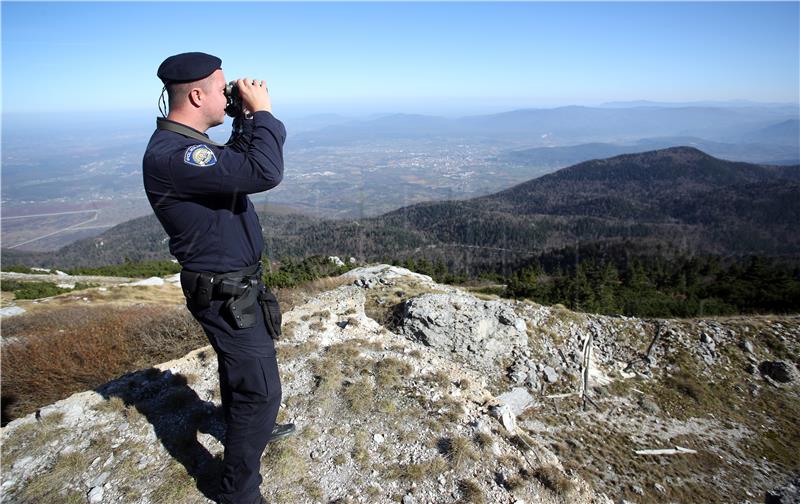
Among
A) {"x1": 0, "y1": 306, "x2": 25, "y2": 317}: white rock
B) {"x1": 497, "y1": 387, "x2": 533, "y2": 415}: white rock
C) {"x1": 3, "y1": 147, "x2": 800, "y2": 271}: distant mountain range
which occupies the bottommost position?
{"x1": 3, "y1": 147, "x2": 800, "y2": 271}: distant mountain range

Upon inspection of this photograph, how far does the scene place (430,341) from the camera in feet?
28.4

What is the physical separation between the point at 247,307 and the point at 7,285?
102 feet

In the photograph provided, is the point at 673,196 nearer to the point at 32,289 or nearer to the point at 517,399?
the point at 517,399

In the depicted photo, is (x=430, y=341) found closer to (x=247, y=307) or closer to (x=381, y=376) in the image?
(x=381, y=376)

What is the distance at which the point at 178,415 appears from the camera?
16.4 ft

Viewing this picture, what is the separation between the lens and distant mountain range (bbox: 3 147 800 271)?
8881cm

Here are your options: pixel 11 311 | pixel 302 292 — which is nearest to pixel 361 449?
pixel 302 292

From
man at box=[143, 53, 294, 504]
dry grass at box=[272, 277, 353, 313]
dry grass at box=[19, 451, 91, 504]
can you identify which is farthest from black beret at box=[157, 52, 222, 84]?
dry grass at box=[272, 277, 353, 313]

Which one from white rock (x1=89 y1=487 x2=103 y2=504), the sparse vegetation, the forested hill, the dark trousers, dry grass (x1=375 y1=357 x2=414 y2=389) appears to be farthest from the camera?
the forested hill

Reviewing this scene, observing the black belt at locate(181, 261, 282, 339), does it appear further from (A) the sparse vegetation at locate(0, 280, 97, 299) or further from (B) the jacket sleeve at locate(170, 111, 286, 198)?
(A) the sparse vegetation at locate(0, 280, 97, 299)

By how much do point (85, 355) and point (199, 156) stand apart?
24.7ft

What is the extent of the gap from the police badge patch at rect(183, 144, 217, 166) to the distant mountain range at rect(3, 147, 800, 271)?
74.8 metres

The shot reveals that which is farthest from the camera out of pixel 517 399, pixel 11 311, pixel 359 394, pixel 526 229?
pixel 526 229

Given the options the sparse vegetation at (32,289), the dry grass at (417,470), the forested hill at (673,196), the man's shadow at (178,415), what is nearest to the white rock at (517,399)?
the dry grass at (417,470)
